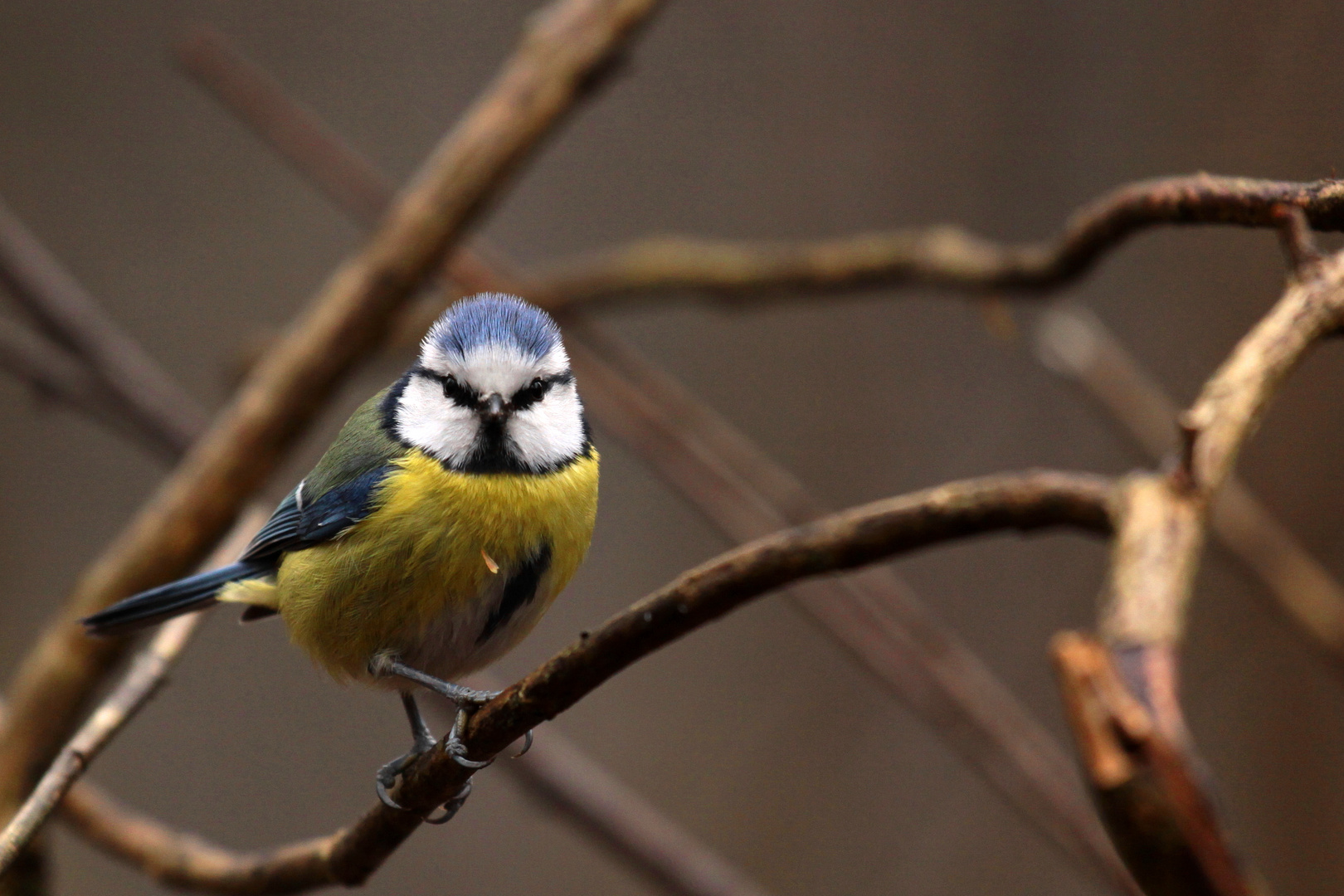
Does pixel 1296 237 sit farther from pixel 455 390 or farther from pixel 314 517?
pixel 314 517

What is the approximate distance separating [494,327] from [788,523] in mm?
950

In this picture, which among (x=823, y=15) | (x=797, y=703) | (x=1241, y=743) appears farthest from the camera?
(x=823, y=15)

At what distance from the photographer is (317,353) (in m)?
1.72

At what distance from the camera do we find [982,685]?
6.07 feet

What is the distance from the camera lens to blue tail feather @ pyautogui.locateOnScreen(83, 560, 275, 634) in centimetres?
145

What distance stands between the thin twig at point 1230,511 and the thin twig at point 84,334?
1524 millimetres

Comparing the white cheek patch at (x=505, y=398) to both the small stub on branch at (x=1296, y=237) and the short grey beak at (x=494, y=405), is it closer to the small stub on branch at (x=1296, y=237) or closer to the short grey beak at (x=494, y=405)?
the short grey beak at (x=494, y=405)

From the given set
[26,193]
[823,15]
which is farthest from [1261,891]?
[26,193]

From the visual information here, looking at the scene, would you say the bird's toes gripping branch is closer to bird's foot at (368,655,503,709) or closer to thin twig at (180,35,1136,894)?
bird's foot at (368,655,503,709)

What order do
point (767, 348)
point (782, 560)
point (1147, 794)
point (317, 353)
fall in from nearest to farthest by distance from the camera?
point (1147, 794) → point (782, 560) → point (317, 353) → point (767, 348)

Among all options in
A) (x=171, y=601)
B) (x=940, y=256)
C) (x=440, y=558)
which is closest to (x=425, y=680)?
(x=440, y=558)

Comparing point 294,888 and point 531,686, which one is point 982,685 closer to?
point 294,888

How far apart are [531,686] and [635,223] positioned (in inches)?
114

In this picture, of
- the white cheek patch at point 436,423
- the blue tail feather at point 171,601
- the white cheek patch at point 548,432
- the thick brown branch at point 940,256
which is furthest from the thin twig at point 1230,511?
the blue tail feather at point 171,601
